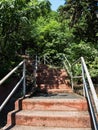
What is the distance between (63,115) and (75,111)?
56 cm

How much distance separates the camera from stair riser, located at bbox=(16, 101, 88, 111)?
6.59 meters

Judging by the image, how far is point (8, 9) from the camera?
7.77 m

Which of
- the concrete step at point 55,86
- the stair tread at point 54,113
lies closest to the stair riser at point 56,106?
the stair tread at point 54,113

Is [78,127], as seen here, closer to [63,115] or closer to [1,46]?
[63,115]

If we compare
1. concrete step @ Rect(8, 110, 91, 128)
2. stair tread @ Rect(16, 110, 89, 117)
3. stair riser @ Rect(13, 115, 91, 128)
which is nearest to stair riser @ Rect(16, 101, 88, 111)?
stair tread @ Rect(16, 110, 89, 117)

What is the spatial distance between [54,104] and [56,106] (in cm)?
7

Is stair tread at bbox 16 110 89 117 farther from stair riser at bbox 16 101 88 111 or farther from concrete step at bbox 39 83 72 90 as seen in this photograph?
concrete step at bbox 39 83 72 90

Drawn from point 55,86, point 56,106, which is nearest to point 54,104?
point 56,106

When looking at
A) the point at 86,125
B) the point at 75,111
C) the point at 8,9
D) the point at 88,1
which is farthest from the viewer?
the point at 88,1

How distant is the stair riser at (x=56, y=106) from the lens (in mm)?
6590

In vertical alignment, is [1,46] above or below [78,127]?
above

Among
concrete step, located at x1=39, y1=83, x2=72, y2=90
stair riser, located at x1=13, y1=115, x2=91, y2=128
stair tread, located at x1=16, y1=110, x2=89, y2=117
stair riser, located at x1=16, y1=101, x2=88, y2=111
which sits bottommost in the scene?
stair riser, located at x1=13, y1=115, x2=91, y2=128

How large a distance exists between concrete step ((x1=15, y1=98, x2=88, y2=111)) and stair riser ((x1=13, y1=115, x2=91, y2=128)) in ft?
2.36

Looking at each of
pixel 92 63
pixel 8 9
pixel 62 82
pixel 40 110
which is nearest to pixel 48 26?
pixel 92 63
